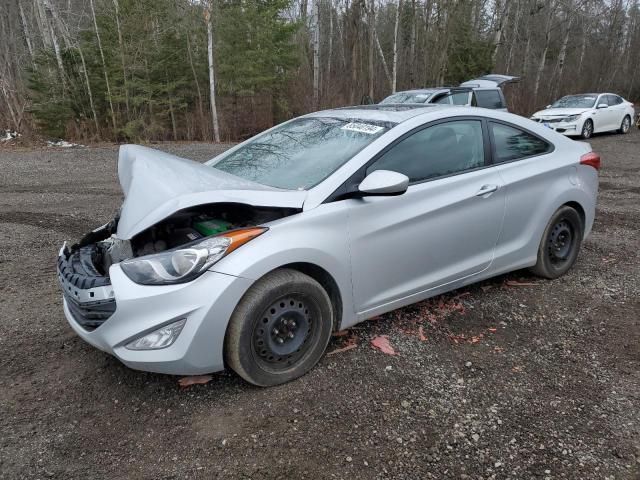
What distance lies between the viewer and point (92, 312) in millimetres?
2773

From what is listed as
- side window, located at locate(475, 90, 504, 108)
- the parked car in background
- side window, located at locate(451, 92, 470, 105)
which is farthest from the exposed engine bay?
side window, located at locate(475, 90, 504, 108)

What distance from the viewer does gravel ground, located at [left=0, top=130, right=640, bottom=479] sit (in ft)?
8.02

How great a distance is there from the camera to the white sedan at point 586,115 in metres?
16.4

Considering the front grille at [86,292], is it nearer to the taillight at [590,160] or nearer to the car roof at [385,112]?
the car roof at [385,112]

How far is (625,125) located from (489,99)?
9201mm

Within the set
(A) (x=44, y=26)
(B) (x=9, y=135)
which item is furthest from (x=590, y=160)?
(A) (x=44, y=26)

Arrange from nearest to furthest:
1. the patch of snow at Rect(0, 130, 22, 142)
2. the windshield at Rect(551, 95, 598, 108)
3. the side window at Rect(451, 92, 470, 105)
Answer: the side window at Rect(451, 92, 470, 105) < the patch of snow at Rect(0, 130, 22, 142) < the windshield at Rect(551, 95, 598, 108)

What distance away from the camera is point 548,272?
4.58 metres

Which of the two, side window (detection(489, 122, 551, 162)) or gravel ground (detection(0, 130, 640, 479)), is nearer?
gravel ground (detection(0, 130, 640, 479))

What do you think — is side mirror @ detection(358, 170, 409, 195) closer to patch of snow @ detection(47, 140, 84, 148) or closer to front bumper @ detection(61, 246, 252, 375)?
front bumper @ detection(61, 246, 252, 375)

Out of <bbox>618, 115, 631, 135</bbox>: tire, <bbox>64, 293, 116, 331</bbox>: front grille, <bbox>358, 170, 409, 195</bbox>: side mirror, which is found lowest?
<bbox>618, 115, 631, 135</bbox>: tire

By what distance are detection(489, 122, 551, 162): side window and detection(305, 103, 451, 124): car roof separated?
492mm

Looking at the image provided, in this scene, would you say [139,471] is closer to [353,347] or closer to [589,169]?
[353,347]

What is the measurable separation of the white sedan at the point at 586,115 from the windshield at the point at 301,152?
14.4 meters
